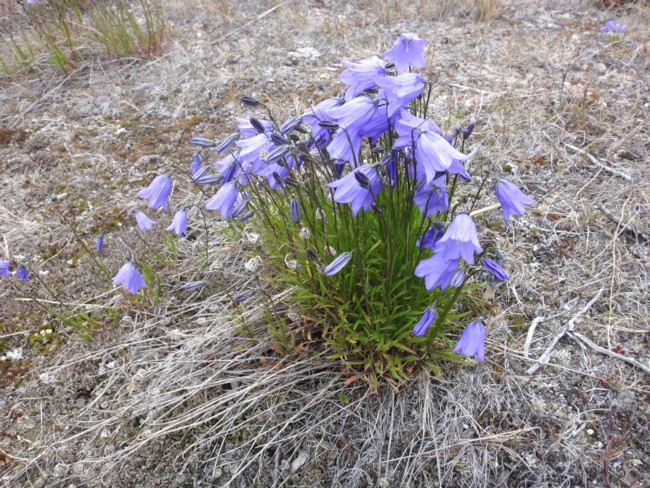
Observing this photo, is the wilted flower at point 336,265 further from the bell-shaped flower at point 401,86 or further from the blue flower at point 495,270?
the bell-shaped flower at point 401,86

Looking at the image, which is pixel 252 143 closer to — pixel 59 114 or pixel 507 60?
pixel 59 114

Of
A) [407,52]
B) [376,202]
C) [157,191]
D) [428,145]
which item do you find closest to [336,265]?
[376,202]

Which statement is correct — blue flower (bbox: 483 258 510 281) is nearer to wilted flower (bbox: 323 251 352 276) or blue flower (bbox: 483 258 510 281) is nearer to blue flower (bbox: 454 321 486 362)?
blue flower (bbox: 454 321 486 362)

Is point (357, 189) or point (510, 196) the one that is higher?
point (357, 189)

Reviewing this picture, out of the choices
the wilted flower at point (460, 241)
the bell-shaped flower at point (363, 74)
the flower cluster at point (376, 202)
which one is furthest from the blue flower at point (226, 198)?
the wilted flower at point (460, 241)

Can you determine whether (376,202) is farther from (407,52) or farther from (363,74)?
(407,52)
